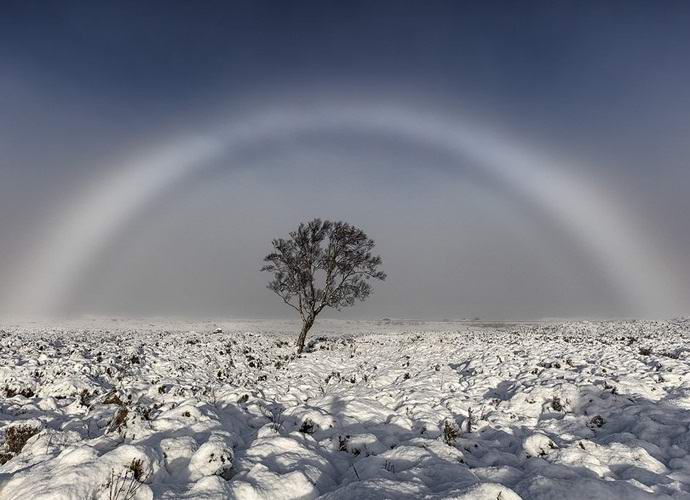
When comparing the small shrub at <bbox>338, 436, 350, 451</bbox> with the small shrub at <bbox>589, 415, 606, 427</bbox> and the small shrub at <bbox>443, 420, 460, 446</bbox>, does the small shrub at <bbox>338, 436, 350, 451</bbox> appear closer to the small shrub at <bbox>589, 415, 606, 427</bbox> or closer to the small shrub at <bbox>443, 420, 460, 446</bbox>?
the small shrub at <bbox>443, 420, 460, 446</bbox>

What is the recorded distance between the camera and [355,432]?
727 centimetres

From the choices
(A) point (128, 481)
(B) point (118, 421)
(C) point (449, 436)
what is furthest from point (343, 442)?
(B) point (118, 421)

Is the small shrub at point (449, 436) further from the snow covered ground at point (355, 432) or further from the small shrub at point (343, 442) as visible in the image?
the small shrub at point (343, 442)

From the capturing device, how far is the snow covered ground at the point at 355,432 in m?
4.29

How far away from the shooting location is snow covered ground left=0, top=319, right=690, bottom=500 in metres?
4.29

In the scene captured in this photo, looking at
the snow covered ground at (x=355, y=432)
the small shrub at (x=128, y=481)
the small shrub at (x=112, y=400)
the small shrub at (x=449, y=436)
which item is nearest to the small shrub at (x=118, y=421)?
the snow covered ground at (x=355, y=432)

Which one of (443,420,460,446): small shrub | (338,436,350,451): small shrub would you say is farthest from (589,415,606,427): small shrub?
(338,436,350,451): small shrub

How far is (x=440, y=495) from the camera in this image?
3.93 metres

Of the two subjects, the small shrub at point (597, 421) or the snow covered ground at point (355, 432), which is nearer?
the snow covered ground at point (355, 432)

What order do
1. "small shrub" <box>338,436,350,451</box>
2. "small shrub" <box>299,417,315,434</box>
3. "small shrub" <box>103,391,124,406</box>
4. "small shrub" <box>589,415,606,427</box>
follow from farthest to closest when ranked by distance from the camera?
1. "small shrub" <box>103,391,124,406</box>
2. "small shrub" <box>589,415,606,427</box>
3. "small shrub" <box>299,417,315,434</box>
4. "small shrub" <box>338,436,350,451</box>

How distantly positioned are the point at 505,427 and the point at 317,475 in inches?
191

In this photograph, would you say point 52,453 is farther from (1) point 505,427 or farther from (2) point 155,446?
(1) point 505,427

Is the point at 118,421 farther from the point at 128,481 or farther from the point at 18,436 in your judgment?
the point at 128,481

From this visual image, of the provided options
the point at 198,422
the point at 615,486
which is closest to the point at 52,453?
the point at 198,422
